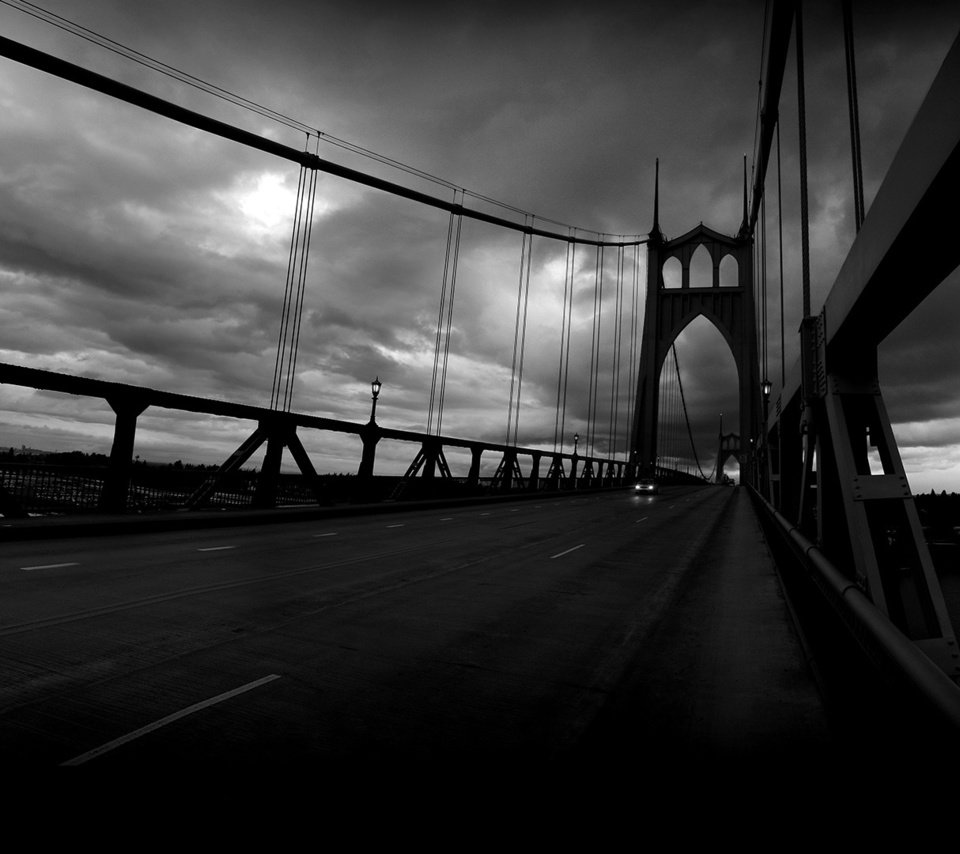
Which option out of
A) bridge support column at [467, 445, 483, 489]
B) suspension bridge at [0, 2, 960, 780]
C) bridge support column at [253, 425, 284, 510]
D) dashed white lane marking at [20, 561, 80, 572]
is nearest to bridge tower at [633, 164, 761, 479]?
bridge support column at [467, 445, 483, 489]

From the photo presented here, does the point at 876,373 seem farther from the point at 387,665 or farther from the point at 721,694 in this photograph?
the point at 387,665

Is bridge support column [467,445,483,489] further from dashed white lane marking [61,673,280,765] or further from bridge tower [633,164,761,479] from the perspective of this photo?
bridge tower [633,164,761,479]

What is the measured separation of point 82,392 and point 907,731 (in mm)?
13647

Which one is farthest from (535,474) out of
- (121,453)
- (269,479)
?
(121,453)

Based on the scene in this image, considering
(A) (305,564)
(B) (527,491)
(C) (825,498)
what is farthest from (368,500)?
(C) (825,498)

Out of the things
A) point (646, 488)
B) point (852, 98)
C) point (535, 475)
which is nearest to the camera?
point (852, 98)

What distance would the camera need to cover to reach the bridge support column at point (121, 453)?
41.4 ft

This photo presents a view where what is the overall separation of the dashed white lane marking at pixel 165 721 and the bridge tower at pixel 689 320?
6948 centimetres

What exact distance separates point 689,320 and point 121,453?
72.8 metres

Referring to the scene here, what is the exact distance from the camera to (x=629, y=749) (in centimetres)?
323

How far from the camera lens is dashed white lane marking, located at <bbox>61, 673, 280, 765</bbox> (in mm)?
2862

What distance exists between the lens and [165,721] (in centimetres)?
330

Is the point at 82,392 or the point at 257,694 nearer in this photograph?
the point at 257,694

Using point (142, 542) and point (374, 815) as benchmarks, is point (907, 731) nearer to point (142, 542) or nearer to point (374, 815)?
point (374, 815)
